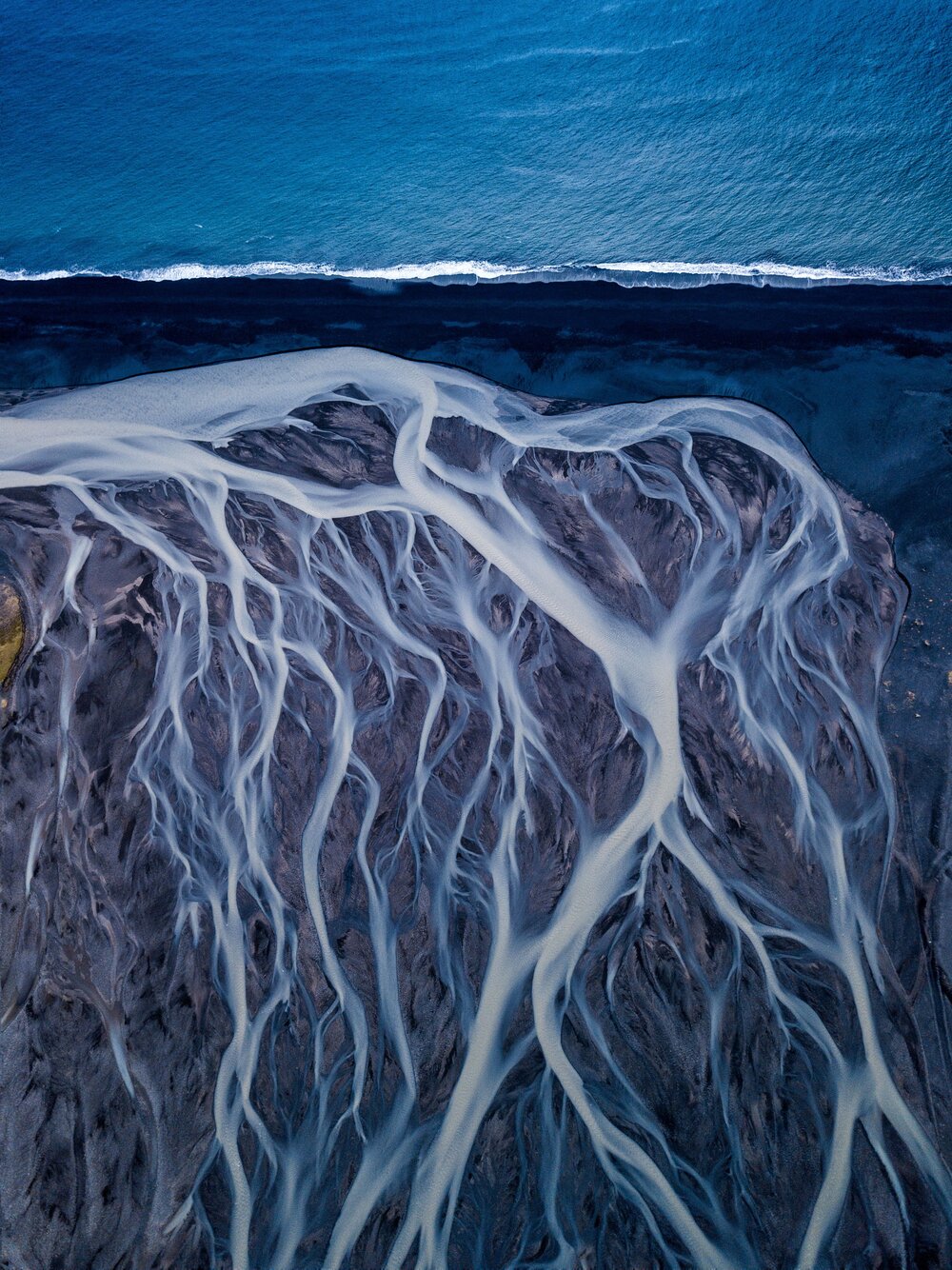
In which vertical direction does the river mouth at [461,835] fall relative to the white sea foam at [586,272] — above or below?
below

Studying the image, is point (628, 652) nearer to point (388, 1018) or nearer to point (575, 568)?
point (575, 568)

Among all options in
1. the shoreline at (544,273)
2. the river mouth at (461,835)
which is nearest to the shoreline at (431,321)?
the shoreline at (544,273)

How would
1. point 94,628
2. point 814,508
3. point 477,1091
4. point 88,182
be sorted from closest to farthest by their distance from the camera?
point 477,1091 → point 94,628 → point 814,508 → point 88,182

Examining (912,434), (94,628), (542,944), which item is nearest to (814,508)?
(912,434)

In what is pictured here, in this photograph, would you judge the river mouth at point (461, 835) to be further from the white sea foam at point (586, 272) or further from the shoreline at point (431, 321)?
the white sea foam at point (586, 272)

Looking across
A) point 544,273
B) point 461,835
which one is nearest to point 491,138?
point 544,273

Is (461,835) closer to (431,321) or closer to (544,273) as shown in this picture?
(431,321)
